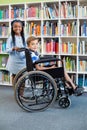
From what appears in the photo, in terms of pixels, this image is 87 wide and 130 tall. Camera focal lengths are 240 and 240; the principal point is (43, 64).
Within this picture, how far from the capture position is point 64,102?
3.23 meters

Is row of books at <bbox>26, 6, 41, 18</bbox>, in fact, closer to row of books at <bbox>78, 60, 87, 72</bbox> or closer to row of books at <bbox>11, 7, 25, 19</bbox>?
row of books at <bbox>11, 7, 25, 19</bbox>

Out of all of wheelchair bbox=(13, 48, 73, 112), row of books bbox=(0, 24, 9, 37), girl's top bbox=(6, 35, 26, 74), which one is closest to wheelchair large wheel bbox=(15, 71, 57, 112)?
wheelchair bbox=(13, 48, 73, 112)

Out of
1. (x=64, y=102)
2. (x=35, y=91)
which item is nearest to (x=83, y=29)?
(x=64, y=102)

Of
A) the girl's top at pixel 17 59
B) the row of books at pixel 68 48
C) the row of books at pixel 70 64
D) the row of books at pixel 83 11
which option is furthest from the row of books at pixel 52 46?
the girl's top at pixel 17 59

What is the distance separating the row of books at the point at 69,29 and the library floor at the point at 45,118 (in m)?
1.32

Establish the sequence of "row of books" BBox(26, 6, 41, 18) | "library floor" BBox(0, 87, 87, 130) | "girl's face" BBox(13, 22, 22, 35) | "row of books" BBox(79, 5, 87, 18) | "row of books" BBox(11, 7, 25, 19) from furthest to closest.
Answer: "row of books" BBox(11, 7, 25, 19)
"row of books" BBox(26, 6, 41, 18)
"row of books" BBox(79, 5, 87, 18)
"girl's face" BBox(13, 22, 22, 35)
"library floor" BBox(0, 87, 87, 130)

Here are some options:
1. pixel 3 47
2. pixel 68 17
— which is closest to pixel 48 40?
pixel 68 17

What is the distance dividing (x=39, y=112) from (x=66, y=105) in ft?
1.31

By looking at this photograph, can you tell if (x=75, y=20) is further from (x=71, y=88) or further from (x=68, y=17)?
(x=71, y=88)

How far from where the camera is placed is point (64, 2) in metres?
4.22

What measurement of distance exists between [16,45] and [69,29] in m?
1.20

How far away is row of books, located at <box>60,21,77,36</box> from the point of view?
4180 millimetres

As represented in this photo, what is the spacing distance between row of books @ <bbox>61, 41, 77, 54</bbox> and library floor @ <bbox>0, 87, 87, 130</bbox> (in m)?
1.08

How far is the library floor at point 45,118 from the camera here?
2.63 meters
